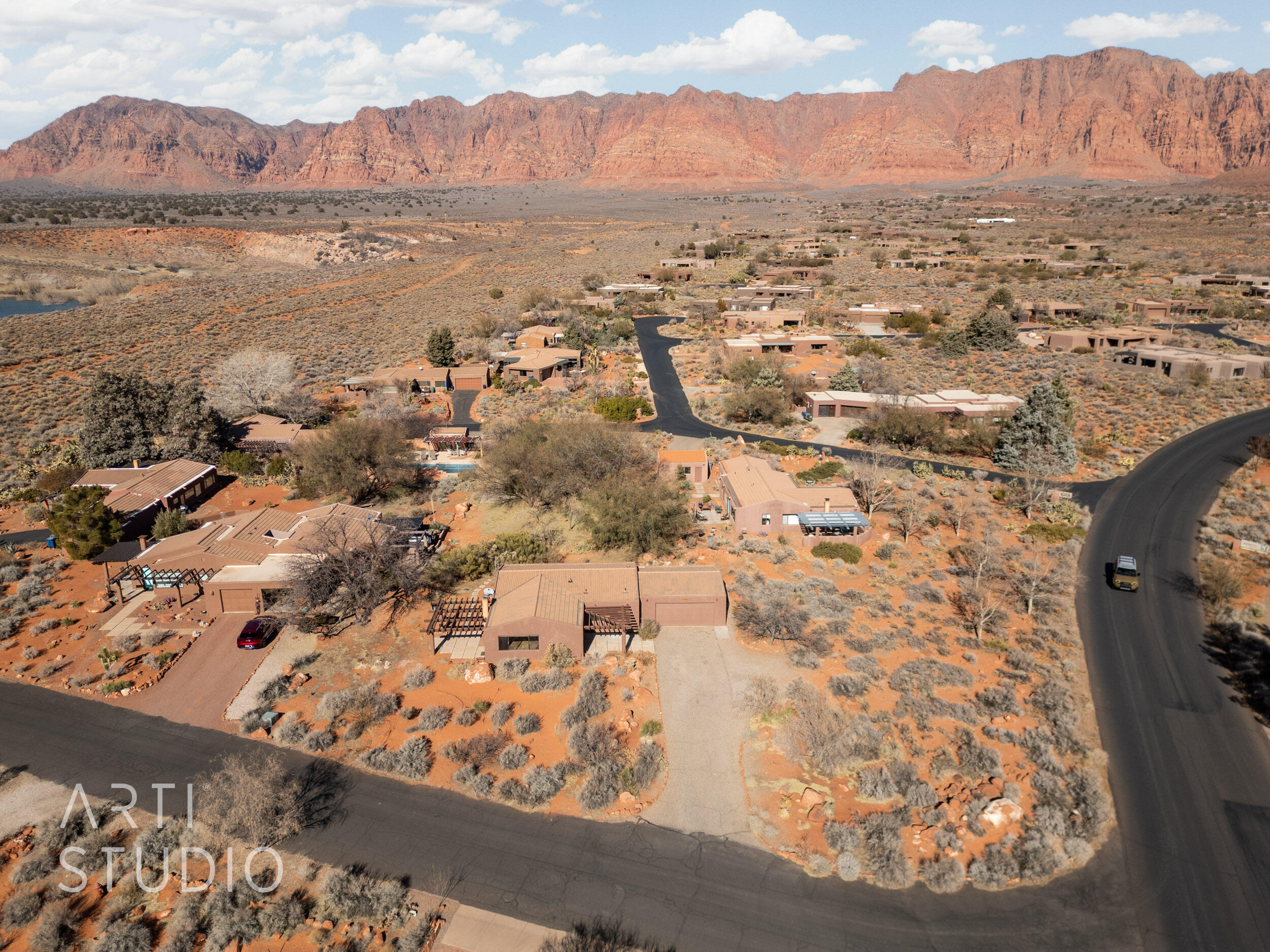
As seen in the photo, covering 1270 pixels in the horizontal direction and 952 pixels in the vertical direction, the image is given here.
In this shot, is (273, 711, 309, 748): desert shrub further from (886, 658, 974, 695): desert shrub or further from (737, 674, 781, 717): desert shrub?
(886, 658, 974, 695): desert shrub

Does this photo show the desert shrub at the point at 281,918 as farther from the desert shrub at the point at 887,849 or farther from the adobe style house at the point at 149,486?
the adobe style house at the point at 149,486

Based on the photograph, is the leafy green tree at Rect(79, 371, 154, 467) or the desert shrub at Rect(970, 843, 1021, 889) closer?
the desert shrub at Rect(970, 843, 1021, 889)

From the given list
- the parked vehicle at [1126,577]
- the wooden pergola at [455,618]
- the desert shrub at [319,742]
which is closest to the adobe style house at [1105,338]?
the parked vehicle at [1126,577]

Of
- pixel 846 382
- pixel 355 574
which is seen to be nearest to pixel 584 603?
pixel 355 574

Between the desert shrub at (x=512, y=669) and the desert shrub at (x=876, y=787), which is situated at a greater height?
the desert shrub at (x=512, y=669)

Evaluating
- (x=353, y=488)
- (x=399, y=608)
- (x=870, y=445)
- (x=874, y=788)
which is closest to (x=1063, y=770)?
(x=874, y=788)

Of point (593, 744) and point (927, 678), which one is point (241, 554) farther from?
point (927, 678)

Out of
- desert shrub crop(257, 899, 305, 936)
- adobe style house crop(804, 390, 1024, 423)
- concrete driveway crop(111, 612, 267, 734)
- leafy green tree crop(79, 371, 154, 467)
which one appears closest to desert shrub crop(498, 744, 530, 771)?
desert shrub crop(257, 899, 305, 936)
